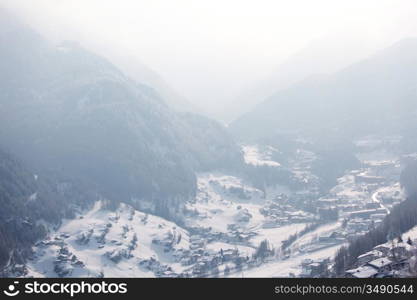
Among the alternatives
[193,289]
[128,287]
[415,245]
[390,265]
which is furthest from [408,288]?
[415,245]

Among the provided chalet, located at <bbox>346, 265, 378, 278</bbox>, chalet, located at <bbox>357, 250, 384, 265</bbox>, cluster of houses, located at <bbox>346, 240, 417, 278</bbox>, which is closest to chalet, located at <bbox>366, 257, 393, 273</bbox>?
cluster of houses, located at <bbox>346, 240, 417, 278</bbox>

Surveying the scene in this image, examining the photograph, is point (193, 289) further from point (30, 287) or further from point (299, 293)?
point (30, 287)

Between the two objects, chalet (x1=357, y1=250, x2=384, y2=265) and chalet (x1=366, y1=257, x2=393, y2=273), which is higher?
chalet (x1=366, y1=257, x2=393, y2=273)

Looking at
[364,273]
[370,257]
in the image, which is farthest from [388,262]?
[370,257]

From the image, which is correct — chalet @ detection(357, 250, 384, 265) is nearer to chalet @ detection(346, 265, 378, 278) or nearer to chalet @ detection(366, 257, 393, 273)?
chalet @ detection(366, 257, 393, 273)

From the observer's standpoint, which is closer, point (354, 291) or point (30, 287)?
point (30, 287)

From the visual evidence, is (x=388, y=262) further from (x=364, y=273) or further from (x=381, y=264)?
(x=364, y=273)

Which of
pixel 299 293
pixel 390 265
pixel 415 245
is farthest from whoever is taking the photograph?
pixel 415 245

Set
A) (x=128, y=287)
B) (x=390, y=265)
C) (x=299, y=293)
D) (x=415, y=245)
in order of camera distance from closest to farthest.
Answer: (x=128, y=287) < (x=299, y=293) < (x=390, y=265) < (x=415, y=245)
